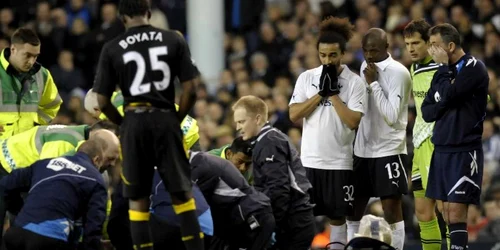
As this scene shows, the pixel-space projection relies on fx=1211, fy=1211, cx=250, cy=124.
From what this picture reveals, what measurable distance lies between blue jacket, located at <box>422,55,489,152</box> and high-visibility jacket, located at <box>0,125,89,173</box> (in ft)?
9.15

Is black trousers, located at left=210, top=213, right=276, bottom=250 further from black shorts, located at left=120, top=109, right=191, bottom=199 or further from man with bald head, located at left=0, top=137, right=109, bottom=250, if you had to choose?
black shorts, located at left=120, top=109, right=191, bottom=199

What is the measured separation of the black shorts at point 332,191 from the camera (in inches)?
390

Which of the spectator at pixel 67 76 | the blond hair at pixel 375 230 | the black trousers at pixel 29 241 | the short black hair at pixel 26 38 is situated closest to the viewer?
the blond hair at pixel 375 230

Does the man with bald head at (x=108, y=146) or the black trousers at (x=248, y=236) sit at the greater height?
the man with bald head at (x=108, y=146)

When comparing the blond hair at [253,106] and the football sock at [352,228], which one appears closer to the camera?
the blond hair at [253,106]

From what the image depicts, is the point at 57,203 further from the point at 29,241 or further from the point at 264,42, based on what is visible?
the point at 264,42

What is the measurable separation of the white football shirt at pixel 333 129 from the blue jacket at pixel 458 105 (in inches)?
25.7

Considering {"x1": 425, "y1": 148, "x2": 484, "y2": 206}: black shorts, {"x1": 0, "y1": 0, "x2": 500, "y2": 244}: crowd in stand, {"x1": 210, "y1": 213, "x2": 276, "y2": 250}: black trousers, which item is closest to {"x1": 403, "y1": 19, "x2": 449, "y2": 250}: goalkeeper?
{"x1": 425, "y1": 148, "x2": 484, "y2": 206}: black shorts

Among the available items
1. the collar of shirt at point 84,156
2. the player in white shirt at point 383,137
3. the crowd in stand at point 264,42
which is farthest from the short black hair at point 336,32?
the crowd in stand at point 264,42

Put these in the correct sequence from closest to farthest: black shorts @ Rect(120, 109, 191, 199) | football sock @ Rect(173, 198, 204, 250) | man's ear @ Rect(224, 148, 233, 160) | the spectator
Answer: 1. black shorts @ Rect(120, 109, 191, 199)
2. football sock @ Rect(173, 198, 204, 250)
3. man's ear @ Rect(224, 148, 233, 160)
4. the spectator

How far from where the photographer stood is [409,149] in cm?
1480

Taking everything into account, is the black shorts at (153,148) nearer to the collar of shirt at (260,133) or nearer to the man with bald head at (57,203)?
the man with bald head at (57,203)

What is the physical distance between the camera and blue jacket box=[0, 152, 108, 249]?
8.57 meters

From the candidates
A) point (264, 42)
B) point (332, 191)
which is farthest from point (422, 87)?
point (264, 42)
